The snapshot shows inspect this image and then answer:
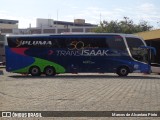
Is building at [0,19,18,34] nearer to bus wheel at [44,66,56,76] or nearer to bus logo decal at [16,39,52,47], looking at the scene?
bus logo decal at [16,39,52,47]

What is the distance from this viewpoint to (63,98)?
13766 millimetres

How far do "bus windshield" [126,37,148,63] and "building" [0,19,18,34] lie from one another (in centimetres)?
9981

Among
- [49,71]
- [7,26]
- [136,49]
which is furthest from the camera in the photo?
[7,26]

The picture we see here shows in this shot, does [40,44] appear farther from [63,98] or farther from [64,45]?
[63,98]

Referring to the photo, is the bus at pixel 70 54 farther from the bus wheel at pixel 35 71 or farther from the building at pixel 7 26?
the building at pixel 7 26

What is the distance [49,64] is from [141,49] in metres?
6.85

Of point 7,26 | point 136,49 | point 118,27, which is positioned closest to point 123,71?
point 136,49

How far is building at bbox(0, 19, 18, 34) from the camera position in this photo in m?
128

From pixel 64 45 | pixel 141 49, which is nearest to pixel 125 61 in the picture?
pixel 141 49

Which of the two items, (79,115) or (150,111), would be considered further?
(150,111)

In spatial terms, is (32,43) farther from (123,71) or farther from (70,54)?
(123,71)

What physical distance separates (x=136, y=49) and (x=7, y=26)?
111 m

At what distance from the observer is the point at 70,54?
98.6 ft

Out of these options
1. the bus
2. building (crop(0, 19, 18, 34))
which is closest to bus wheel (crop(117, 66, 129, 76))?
the bus
